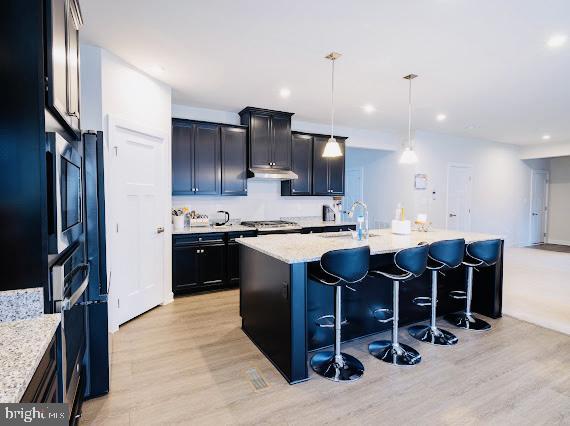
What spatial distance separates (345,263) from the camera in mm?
2199

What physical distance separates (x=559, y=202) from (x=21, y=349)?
39.2 feet

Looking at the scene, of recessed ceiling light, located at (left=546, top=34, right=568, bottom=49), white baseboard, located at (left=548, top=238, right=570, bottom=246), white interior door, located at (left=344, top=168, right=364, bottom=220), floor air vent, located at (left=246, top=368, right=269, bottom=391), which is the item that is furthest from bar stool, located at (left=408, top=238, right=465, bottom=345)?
white baseboard, located at (left=548, top=238, right=570, bottom=246)

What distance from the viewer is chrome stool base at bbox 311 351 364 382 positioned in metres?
2.31

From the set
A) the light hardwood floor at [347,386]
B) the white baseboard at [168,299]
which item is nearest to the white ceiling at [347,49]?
the white baseboard at [168,299]

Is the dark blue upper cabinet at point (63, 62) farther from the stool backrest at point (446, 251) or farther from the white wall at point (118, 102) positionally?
the stool backrest at point (446, 251)

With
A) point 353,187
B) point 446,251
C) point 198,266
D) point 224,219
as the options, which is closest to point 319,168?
point 224,219

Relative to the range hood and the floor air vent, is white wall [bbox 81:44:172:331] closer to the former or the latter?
the range hood

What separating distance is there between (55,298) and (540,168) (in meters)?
11.2

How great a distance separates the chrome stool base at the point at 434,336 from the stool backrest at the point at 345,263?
122 cm

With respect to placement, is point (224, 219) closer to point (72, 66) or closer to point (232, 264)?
point (232, 264)

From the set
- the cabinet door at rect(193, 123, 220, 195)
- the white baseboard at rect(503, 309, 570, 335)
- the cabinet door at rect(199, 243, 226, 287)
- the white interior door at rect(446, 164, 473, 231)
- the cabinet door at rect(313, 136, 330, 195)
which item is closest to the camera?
the white baseboard at rect(503, 309, 570, 335)

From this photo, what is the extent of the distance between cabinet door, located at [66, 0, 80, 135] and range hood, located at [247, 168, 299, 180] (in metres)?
2.99

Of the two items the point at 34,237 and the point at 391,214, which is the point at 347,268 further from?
the point at 391,214

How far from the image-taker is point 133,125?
3.31 meters
